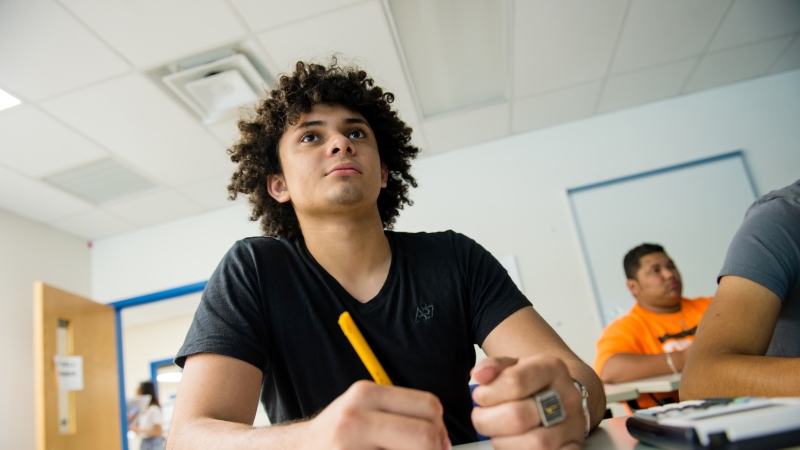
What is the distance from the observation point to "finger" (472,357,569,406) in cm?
50

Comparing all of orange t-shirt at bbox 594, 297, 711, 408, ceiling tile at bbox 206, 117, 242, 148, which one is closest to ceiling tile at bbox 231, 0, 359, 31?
ceiling tile at bbox 206, 117, 242, 148

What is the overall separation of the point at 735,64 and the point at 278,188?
3.72 metres

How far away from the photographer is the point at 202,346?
82cm

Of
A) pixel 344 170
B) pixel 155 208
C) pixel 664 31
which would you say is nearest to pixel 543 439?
pixel 344 170

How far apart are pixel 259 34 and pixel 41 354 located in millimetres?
2400

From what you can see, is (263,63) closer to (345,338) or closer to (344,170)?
(344,170)

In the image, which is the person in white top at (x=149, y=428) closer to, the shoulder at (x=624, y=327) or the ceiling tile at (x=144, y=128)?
the ceiling tile at (x=144, y=128)

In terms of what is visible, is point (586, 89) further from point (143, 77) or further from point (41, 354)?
point (41, 354)

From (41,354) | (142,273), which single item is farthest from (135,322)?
(41,354)

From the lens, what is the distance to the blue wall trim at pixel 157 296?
4.01m

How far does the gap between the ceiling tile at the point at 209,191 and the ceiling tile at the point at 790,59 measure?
4205mm

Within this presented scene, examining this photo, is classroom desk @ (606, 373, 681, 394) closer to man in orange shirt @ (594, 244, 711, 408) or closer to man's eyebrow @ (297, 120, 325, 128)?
man in orange shirt @ (594, 244, 711, 408)

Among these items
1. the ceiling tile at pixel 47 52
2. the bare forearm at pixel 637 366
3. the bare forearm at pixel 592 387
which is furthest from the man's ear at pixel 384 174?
the ceiling tile at pixel 47 52

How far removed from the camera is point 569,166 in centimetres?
395
